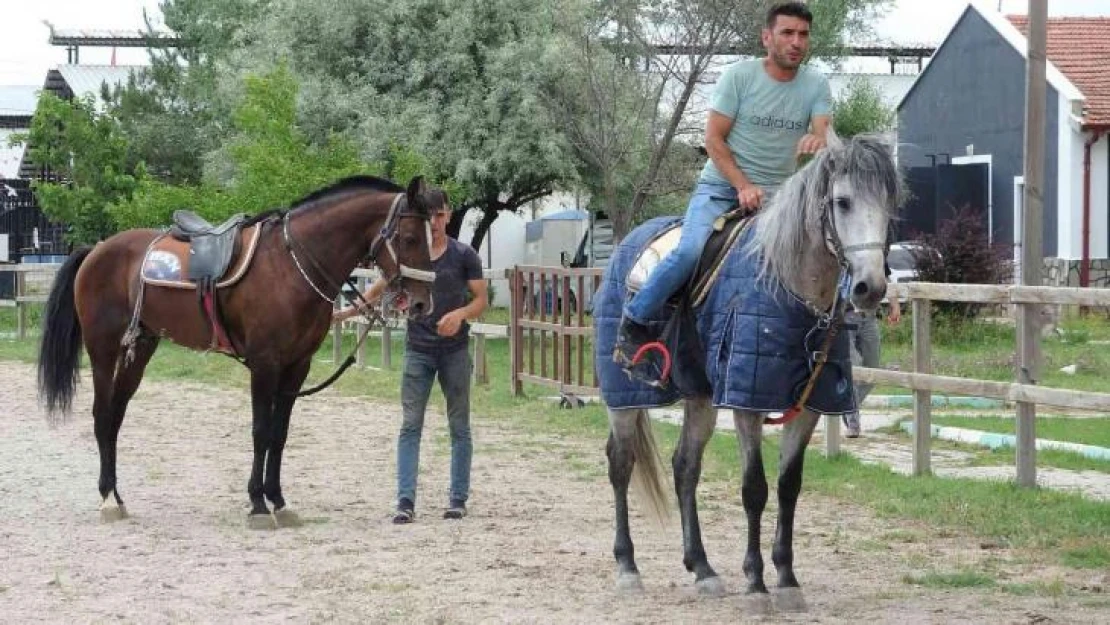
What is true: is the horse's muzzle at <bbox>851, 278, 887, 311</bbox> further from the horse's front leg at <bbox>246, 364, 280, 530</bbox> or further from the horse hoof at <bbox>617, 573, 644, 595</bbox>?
the horse's front leg at <bbox>246, 364, 280, 530</bbox>

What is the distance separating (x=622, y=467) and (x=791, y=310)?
150 cm

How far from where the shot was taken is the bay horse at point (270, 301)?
928cm

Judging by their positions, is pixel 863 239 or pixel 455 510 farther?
pixel 455 510

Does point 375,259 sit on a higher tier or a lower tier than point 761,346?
higher

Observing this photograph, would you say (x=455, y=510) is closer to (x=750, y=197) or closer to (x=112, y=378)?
(x=112, y=378)

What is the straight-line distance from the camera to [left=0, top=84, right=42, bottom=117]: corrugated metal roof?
2522 inches

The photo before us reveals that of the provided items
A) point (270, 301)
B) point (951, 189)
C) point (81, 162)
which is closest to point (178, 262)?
point (270, 301)

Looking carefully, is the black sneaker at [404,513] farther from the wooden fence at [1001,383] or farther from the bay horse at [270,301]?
the wooden fence at [1001,383]

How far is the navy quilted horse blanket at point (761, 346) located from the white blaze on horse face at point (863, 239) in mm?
471

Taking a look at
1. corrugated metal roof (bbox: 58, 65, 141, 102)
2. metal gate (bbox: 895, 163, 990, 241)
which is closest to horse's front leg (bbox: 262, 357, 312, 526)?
metal gate (bbox: 895, 163, 990, 241)

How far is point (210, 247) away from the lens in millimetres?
9789

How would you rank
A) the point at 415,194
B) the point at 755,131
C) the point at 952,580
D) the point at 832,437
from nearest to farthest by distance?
the point at 755,131 → the point at 952,580 → the point at 415,194 → the point at 832,437

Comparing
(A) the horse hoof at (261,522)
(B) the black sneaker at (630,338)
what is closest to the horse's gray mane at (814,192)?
(B) the black sneaker at (630,338)

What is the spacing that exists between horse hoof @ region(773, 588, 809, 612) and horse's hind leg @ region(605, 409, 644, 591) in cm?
83
